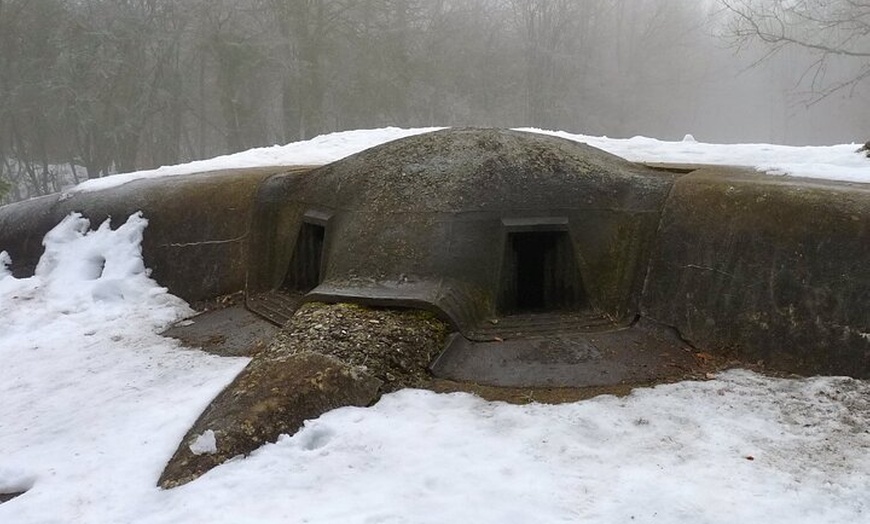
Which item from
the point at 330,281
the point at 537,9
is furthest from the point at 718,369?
the point at 537,9

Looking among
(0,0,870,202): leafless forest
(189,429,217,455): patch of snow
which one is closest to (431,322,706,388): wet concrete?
(189,429,217,455): patch of snow

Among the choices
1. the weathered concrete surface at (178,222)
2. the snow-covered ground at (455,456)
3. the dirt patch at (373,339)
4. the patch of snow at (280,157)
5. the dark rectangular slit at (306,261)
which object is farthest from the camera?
the patch of snow at (280,157)

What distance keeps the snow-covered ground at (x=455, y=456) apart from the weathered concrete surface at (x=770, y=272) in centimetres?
35

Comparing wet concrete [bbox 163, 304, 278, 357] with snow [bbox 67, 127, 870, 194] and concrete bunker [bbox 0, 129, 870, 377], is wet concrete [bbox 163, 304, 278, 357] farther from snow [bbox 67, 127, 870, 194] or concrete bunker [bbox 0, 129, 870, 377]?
snow [bbox 67, 127, 870, 194]

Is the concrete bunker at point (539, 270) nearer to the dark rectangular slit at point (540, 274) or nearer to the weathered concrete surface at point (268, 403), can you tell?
the dark rectangular slit at point (540, 274)

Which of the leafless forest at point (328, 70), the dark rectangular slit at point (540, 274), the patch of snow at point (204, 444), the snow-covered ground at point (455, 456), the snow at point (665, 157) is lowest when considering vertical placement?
the snow-covered ground at point (455, 456)

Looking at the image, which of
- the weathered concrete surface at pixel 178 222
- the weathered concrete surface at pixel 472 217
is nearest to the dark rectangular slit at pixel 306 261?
the weathered concrete surface at pixel 472 217

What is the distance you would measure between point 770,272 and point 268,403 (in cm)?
337

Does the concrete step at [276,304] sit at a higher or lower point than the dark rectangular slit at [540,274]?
lower

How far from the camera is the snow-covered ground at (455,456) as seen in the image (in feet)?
9.73

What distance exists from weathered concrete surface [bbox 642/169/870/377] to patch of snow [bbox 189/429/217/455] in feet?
10.6

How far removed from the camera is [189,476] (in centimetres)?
326

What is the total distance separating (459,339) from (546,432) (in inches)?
50.5

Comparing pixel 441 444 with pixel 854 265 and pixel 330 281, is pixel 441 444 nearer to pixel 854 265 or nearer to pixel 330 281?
pixel 330 281
